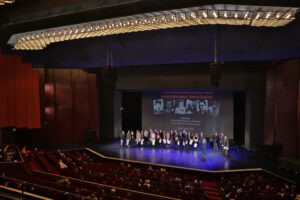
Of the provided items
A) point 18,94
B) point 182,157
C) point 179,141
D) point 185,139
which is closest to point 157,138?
point 179,141

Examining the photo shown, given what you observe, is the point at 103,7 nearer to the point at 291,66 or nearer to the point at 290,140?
the point at 291,66

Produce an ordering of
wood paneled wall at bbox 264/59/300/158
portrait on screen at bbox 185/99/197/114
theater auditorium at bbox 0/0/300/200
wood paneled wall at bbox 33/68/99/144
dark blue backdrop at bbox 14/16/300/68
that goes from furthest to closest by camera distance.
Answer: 1. portrait on screen at bbox 185/99/197/114
2. wood paneled wall at bbox 33/68/99/144
3. wood paneled wall at bbox 264/59/300/158
4. dark blue backdrop at bbox 14/16/300/68
5. theater auditorium at bbox 0/0/300/200

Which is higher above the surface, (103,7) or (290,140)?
(103,7)

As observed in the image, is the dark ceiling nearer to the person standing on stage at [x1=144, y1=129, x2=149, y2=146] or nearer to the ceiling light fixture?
the ceiling light fixture

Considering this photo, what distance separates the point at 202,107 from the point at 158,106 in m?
3.28

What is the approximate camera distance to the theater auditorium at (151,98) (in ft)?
20.1

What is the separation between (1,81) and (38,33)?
21.2ft

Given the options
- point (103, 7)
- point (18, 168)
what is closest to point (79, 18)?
point (103, 7)

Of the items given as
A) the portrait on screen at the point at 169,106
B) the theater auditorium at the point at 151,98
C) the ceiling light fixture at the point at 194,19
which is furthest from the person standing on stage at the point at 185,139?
the ceiling light fixture at the point at 194,19

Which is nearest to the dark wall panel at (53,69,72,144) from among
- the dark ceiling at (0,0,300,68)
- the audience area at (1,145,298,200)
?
the dark ceiling at (0,0,300,68)

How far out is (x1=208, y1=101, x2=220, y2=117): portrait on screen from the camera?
15.4 metres

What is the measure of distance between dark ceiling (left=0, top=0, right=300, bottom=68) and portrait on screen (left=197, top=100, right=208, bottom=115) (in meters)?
4.44

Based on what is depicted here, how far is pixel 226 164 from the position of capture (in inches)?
434

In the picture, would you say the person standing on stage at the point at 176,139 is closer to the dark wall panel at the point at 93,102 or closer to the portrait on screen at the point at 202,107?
the portrait on screen at the point at 202,107
